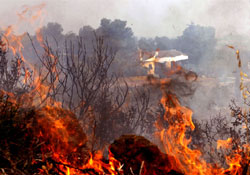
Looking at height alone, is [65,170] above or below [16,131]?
below

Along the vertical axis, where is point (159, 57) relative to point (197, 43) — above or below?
below

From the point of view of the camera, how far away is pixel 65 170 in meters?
2.67

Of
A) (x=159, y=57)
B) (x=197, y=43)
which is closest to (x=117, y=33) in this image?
(x=159, y=57)

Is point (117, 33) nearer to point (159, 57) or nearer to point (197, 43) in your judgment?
point (159, 57)

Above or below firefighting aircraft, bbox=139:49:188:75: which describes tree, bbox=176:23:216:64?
above

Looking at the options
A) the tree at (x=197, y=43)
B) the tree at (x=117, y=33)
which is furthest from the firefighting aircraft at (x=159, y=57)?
the tree at (x=197, y=43)

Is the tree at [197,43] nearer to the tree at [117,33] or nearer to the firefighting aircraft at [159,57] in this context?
the firefighting aircraft at [159,57]

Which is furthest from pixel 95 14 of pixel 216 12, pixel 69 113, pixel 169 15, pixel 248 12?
pixel 69 113

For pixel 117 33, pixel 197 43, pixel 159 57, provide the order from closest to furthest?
pixel 159 57 → pixel 117 33 → pixel 197 43

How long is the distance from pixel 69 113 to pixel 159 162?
151 centimetres

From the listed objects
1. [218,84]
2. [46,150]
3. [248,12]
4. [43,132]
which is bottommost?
[218,84]

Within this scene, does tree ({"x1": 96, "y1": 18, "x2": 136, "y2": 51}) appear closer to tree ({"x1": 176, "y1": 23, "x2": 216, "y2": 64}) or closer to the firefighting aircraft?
the firefighting aircraft

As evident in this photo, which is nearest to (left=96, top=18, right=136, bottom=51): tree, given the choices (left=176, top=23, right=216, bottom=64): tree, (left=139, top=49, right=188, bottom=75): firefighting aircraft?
(left=139, top=49, right=188, bottom=75): firefighting aircraft

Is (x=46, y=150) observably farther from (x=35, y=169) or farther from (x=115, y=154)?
(x=115, y=154)
